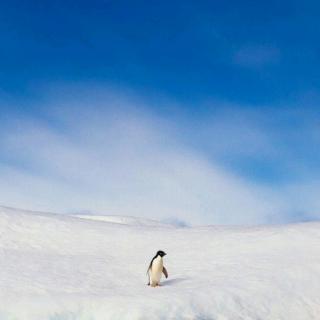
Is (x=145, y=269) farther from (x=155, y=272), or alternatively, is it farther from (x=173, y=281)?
(x=155, y=272)

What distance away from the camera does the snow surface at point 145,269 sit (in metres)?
13.4

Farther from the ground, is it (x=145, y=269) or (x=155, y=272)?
(x=145, y=269)

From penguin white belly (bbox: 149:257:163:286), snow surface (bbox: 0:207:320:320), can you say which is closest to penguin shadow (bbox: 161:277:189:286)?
snow surface (bbox: 0:207:320:320)

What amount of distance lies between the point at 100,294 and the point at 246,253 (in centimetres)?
669

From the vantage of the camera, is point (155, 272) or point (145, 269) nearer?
point (155, 272)

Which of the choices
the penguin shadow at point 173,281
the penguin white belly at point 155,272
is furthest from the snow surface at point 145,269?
the penguin white belly at point 155,272

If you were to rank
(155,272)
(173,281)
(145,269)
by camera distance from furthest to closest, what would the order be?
(145,269), (173,281), (155,272)

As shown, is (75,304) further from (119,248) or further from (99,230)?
(99,230)

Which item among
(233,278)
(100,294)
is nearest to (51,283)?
(100,294)

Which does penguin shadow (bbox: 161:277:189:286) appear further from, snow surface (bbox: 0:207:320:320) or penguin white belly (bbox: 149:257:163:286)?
penguin white belly (bbox: 149:257:163:286)

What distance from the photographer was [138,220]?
39625 mm

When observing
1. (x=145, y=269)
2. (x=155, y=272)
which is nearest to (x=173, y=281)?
(x=155, y=272)

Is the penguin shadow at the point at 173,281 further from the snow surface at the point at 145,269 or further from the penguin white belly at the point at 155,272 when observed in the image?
the penguin white belly at the point at 155,272

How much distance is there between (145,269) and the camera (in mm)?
18156
